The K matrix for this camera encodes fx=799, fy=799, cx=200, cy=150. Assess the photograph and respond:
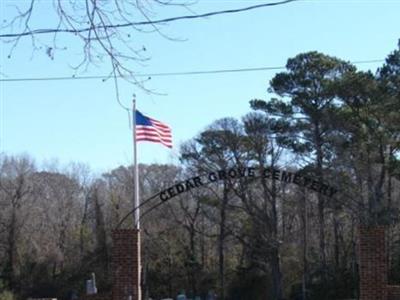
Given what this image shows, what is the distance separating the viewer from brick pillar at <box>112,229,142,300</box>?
24.2 meters

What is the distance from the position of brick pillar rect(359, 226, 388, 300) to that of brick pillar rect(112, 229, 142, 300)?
22.1 ft

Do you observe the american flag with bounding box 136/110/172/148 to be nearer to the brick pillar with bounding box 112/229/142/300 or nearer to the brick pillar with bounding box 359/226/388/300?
the brick pillar with bounding box 112/229/142/300

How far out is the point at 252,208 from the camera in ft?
198

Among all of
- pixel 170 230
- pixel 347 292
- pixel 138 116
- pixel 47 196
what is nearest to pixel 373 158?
pixel 347 292

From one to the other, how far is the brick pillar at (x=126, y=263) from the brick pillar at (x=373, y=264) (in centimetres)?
672

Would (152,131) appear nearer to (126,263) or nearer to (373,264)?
(126,263)

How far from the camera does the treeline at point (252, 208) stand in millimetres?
50656

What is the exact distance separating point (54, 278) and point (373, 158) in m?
27.8

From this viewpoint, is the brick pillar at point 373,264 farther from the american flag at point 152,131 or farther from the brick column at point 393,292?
the american flag at point 152,131

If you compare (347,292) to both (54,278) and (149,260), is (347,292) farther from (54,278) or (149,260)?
(54,278)

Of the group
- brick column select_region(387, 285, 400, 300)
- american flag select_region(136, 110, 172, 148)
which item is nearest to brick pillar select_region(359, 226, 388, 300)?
brick column select_region(387, 285, 400, 300)

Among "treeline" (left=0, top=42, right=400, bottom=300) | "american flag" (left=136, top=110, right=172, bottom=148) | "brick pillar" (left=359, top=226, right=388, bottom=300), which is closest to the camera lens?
"brick pillar" (left=359, top=226, right=388, bottom=300)

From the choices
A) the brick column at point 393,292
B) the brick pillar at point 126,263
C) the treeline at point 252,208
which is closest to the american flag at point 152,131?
the brick pillar at point 126,263

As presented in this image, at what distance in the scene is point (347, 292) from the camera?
5081cm
